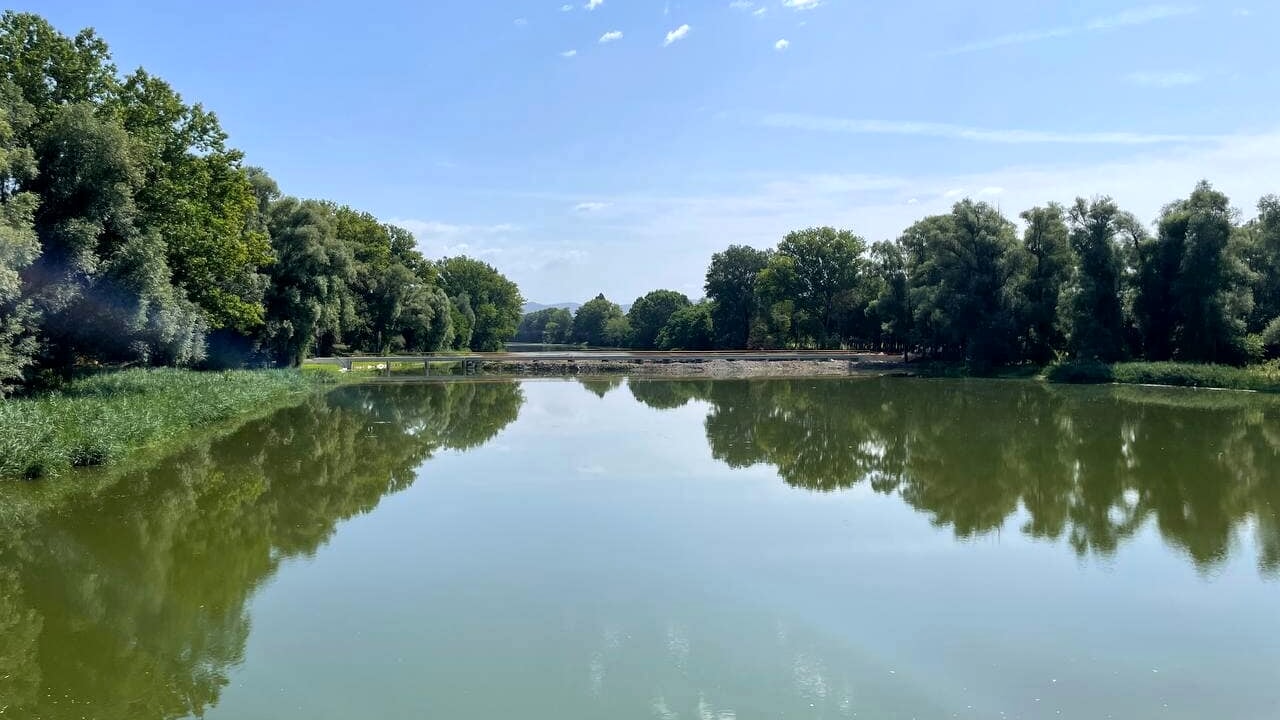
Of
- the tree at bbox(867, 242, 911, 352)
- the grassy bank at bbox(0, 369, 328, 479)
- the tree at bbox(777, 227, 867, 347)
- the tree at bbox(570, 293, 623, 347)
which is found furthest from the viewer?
the tree at bbox(570, 293, 623, 347)

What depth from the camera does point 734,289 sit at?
9100 cm

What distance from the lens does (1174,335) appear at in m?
43.2

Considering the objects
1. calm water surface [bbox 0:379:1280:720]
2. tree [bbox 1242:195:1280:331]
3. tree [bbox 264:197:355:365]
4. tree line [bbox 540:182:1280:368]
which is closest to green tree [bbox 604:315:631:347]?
tree line [bbox 540:182:1280:368]

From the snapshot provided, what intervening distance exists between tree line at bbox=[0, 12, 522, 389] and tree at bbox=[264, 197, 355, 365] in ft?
0.24

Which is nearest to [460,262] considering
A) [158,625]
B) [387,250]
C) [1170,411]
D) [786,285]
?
[387,250]

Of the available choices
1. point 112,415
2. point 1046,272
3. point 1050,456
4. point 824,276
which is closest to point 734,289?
point 824,276

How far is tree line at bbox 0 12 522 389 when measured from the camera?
19.7 m

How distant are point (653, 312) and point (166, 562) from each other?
4025 inches

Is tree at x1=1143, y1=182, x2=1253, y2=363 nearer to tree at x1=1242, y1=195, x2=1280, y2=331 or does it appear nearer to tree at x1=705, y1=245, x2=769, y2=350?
tree at x1=1242, y1=195, x2=1280, y2=331

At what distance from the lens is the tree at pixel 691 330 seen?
9312 centimetres

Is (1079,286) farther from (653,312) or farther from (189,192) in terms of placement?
(653,312)

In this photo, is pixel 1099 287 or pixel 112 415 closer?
pixel 112 415

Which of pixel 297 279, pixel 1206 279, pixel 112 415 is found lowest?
pixel 112 415

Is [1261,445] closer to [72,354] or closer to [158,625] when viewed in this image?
[158,625]
